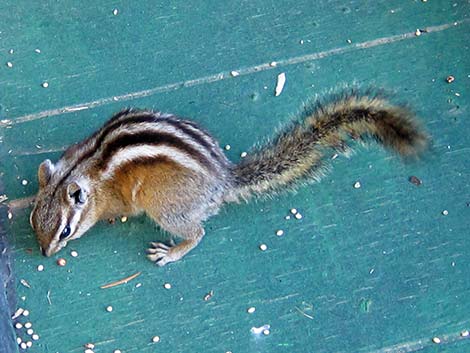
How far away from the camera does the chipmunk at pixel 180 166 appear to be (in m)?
3.14

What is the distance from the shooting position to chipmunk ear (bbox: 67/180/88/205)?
3.18 meters

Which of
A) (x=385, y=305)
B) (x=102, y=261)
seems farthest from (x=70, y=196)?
(x=385, y=305)

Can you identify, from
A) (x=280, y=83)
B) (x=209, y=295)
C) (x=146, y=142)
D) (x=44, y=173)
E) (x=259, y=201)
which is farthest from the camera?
(x=280, y=83)

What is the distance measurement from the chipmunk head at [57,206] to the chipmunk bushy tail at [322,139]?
2.11ft

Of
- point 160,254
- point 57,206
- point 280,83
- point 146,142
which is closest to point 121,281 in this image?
point 160,254

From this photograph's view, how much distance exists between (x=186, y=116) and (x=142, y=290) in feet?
2.75

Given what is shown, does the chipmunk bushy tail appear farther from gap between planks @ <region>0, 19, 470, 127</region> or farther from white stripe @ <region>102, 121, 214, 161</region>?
gap between planks @ <region>0, 19, 470, 127</region>

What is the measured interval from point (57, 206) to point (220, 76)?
107 cm

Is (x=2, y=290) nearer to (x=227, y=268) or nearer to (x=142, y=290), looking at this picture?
(x=142, y=290)

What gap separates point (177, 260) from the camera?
3.51 metres

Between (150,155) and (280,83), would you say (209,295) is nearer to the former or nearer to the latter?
(150,155)

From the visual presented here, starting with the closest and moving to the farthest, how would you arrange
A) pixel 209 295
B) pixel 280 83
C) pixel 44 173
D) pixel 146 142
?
pixel 146 142 < pixel 44 173 < pixel 209 295 < pixel 280 83

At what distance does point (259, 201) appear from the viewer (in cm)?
360

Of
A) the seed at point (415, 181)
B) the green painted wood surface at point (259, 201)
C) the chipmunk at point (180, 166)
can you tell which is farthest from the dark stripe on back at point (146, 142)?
the seed at point (415, 181)
